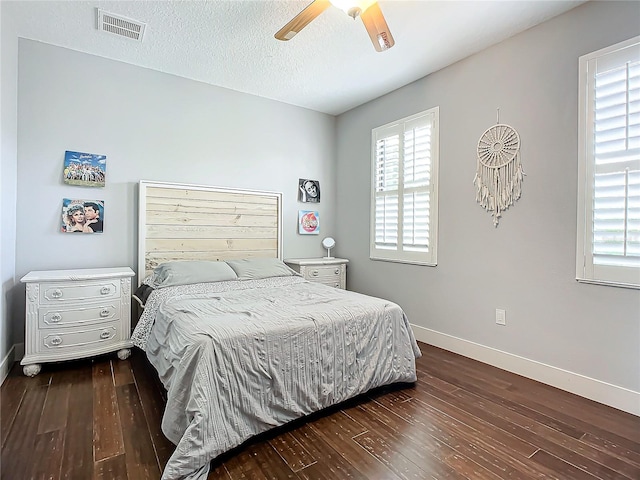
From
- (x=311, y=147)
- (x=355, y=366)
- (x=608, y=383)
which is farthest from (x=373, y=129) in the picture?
(x=608, y=383)

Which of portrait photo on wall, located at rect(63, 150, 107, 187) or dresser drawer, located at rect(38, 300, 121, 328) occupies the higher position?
portrait photo on wall, located at rect(63, 150, 107, 187)

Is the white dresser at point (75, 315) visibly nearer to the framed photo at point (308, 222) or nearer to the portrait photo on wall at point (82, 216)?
the portrait photo on wall at point (82, 216)

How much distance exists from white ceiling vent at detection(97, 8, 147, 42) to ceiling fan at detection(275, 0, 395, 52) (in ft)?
4.30

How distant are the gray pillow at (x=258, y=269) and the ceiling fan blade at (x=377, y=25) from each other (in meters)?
2.23

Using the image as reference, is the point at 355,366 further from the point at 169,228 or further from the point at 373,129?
the point at 373,129

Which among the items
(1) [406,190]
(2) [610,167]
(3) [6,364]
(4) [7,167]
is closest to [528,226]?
(2) [610,167]

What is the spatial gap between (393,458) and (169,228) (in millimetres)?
2862

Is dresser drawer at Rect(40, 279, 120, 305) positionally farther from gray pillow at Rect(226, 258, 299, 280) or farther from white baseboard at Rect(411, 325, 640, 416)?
white baseboard at Rect(411, 325, 640, 416)

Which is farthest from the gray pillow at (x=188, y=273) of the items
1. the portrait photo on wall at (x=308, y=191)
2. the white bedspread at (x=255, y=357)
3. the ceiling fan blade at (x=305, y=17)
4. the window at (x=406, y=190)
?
the ceiling fan blade at (x=305, y=17)

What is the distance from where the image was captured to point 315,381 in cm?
204

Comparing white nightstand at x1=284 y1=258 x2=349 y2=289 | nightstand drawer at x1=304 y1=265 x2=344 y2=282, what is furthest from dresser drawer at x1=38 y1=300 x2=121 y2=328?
nightstand drawer at x1=304 y1=265 x2=344 y2=282

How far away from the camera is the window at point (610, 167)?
215 centimetres

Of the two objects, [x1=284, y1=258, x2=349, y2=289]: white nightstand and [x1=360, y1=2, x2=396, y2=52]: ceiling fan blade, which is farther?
[x1=284, y1=258, x2=349, y2=289]: white nightstand

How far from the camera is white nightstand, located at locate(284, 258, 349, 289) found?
13.2 ft
